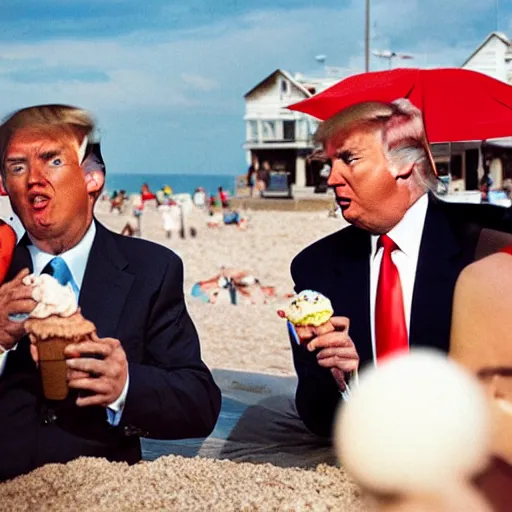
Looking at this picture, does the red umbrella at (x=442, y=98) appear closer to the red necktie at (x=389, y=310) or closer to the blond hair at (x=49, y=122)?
the red necktie at (x=389, y=310)

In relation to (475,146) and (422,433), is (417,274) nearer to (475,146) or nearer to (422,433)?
(475,146)

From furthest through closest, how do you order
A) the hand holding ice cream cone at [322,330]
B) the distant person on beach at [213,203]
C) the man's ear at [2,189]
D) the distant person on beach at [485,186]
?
the distant person on beach at [213,203], the distant person on beach at [485,186], the man's ear at [2,189], the hand holding ice cream cone at [322,330]

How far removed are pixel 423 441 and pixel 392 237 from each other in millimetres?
690

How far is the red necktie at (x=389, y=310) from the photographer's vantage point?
1760 mm

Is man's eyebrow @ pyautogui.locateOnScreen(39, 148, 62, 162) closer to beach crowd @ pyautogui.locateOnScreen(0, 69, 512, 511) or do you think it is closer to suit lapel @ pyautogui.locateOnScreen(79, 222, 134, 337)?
beach crowd @ pyautogui.locateOnScreen(0, 69, 512, 511)

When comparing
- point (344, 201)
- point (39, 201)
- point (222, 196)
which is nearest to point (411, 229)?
point (344, 201)

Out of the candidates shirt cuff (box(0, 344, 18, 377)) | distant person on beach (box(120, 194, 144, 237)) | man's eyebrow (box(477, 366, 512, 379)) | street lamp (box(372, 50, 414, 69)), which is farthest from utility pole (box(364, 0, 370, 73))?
distant person on beach (box(120, 194, 144, 237))

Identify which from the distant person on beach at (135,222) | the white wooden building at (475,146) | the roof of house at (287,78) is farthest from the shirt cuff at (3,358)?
the distant person on beach at (135,222)

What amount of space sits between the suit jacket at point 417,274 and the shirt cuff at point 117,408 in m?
0.34

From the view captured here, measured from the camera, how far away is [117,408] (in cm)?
182

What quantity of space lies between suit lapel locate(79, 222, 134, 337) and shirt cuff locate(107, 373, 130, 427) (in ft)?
0.38

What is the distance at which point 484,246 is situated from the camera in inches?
66.8

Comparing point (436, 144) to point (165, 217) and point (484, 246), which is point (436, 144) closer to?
point (484, 246)

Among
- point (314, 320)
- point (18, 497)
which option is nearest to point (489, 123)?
point (314, 320)
